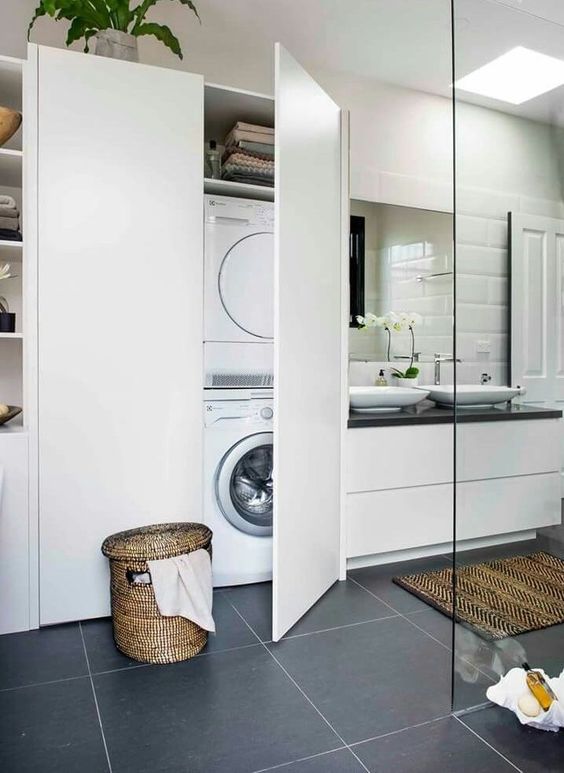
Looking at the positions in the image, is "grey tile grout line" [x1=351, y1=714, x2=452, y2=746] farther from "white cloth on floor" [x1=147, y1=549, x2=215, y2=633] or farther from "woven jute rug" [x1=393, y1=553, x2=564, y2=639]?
"white cloth on floor" [x1=147, y1=549, x2=215, y2=633]

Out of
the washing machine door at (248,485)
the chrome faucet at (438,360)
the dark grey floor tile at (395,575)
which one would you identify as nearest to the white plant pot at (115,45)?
the washing machine door at (248,485)

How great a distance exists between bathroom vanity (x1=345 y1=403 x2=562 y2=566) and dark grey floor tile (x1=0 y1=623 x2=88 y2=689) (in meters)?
1.27

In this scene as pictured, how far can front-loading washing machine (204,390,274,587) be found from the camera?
2.56m

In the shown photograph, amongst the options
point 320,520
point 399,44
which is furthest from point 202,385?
point 399,44

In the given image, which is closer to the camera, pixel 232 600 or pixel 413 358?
pixel 232 600

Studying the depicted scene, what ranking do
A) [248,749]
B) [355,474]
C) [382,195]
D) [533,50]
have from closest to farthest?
[248,749]
[533,50]
[355,474]
[382,195]

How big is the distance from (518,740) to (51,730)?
1.30 meters

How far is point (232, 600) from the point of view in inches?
99.3

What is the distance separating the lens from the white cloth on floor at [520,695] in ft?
5.34

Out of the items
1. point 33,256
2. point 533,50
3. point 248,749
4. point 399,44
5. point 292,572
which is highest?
point 399,44

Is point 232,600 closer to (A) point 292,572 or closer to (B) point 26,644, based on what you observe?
(A) point 292,572

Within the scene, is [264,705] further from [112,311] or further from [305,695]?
[112,311]

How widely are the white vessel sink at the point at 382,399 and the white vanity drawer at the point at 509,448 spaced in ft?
3.15

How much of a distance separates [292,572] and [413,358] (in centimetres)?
172
